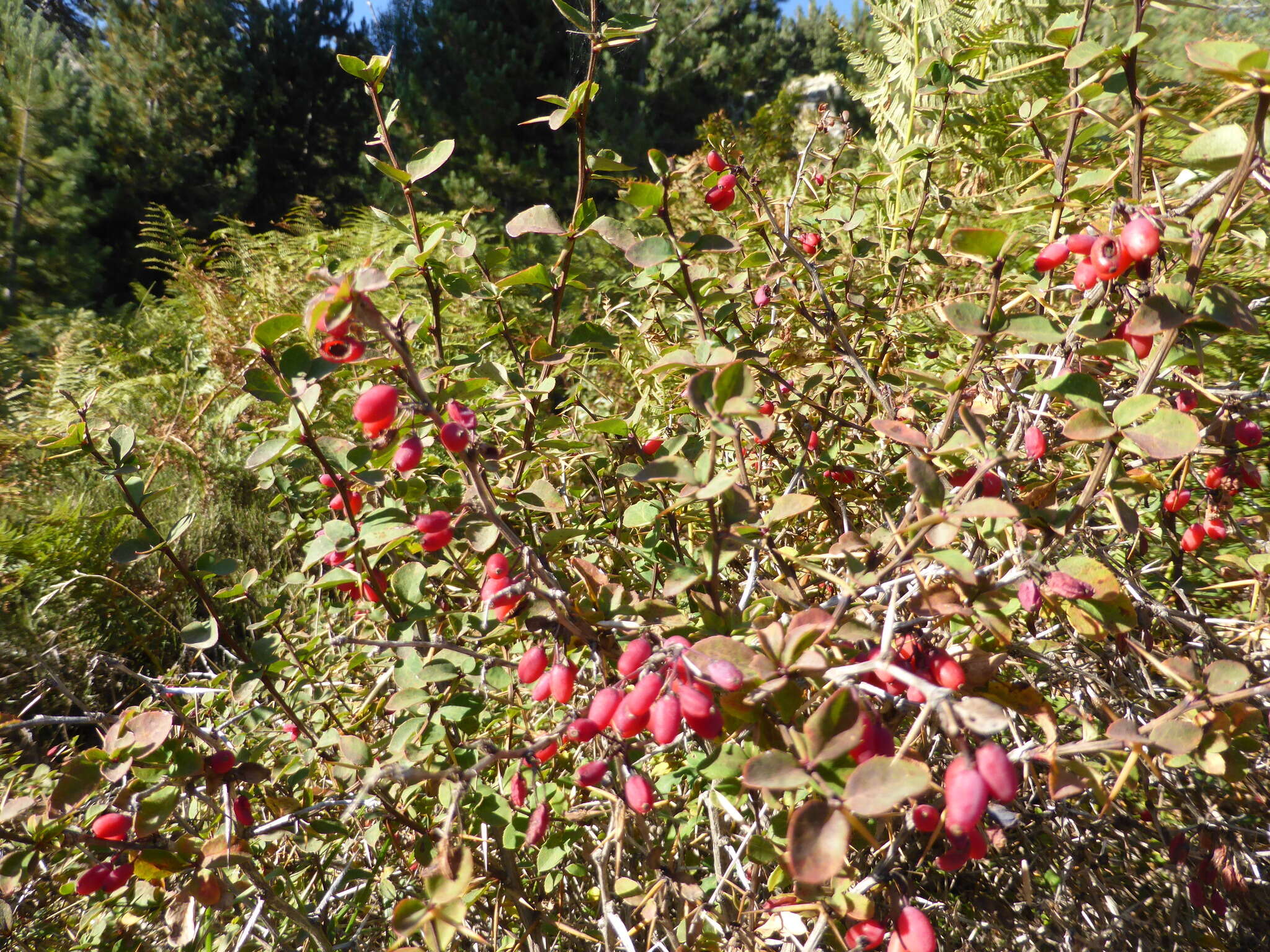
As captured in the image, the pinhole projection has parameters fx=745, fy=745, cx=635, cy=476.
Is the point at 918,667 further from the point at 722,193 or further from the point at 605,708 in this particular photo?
the point at 722,193

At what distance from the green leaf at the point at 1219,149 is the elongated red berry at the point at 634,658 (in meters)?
0.57

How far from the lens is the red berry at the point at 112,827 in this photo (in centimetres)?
74

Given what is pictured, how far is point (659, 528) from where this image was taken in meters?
1.27

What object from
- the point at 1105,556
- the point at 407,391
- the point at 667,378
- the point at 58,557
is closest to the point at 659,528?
the point at 667,378

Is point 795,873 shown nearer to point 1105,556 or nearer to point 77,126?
point 1105,556

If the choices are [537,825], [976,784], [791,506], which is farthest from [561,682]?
[976,784]

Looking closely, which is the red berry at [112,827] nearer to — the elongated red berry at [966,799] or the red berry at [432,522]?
the red berry at [432,522]

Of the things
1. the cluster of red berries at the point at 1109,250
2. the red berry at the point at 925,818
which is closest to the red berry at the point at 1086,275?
the cluster of red berries at the point at 1109,250

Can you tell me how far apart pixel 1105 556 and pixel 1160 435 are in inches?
18.6

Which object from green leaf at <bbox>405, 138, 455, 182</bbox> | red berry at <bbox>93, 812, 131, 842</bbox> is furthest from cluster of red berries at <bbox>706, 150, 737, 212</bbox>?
red berry at <bbox>93, 812, 131, 842</bbox>

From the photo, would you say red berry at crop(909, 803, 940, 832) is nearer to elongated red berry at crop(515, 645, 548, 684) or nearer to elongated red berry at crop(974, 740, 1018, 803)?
elongated red berry at crop(974, 740, 1018, 803)

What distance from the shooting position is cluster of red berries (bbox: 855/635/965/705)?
0.63 metres

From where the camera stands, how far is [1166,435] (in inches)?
24.0

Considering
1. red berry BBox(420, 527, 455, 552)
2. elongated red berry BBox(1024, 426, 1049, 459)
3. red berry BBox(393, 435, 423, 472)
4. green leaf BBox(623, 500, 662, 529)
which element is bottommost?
elongated red berry BBox(1024, 426, 1049, 459)
